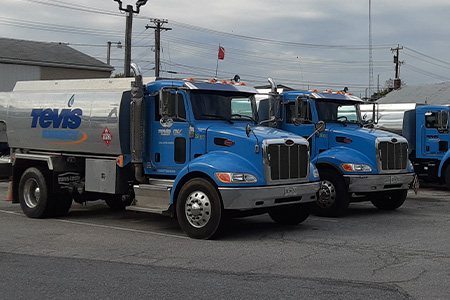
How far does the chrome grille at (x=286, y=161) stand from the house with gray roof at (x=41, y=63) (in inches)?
1116

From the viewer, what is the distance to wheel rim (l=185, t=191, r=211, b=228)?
405 inches

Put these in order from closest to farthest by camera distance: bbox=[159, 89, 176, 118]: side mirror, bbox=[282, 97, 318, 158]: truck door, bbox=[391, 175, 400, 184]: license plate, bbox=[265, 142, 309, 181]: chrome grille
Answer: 1. bbox=[265, 142, 309, 181]: chrome grille
2. bbox=[159, 89, 176, 118]: side mirror
3. bbox=[391, 175, 400, 184]: license plate
4. bbox=[282, 97, 318, 158]: truck door

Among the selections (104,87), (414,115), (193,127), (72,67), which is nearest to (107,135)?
(104,87)

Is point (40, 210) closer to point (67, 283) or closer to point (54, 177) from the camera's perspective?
point (54, 177)

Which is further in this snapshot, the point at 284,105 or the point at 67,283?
the point at 284,105

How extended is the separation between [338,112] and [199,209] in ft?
18.3

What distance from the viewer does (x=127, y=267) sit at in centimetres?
822

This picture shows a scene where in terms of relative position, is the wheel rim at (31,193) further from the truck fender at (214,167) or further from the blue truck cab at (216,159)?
the truck fender at (214,167)

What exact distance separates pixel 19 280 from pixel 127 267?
1367 mm

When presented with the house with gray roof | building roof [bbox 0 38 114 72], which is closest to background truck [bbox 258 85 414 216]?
the house with gray roof

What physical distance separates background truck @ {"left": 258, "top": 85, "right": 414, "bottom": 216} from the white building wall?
25.7 metres

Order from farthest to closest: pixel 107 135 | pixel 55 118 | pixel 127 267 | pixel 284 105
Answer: pixel 284 105 < pixel 55 118 < pixel 107 135 < pixel 127 267

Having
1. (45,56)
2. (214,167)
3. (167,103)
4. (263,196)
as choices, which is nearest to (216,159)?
(214,167)

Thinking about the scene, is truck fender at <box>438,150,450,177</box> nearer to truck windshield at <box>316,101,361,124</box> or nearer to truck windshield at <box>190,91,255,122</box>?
truck windshield at <box>316,101,361,124</box>
